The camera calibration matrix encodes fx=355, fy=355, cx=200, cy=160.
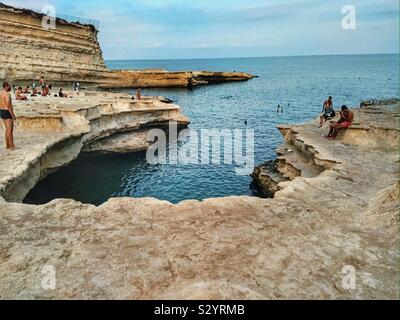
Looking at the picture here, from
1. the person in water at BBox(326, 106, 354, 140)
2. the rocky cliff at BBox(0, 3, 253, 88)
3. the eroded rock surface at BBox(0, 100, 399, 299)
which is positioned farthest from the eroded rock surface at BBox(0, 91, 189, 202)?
the rocky cliff at BBox(0, 3, 253, 88)

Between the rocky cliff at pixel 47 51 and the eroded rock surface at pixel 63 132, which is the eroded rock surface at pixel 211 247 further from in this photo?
the rocky cliff at pixel 47 51

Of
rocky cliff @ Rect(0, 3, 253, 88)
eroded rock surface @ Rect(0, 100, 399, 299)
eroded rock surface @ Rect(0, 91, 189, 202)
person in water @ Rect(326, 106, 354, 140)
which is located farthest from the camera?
rocky cliff @ Rect(0, 3, 253, 88)

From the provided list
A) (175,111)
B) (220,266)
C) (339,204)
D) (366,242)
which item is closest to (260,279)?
(220,266)

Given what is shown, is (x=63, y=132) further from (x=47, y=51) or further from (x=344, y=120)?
(x=47, y=51)

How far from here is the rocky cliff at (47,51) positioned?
141ft

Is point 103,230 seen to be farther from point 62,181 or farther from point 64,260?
point 62,181

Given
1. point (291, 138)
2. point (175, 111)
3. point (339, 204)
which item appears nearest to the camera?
point (339, 204)

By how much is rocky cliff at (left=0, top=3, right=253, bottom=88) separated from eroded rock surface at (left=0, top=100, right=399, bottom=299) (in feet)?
137

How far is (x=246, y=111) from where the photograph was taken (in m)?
53.4

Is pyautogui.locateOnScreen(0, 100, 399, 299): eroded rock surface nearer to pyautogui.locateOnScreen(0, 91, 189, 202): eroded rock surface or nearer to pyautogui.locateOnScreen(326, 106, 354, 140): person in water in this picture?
pyautogui.locateOnScreen(0, 91, 189, 202): eroded rock surface

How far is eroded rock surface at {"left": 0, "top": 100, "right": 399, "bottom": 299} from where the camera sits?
5.64m

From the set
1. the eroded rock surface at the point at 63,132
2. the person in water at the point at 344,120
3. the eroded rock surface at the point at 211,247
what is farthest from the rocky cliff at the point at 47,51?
the eroded rock surface at the point at 211,247

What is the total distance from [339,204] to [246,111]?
45249 millimetres
